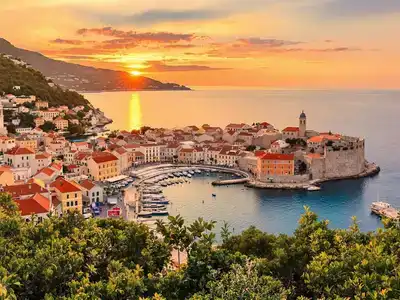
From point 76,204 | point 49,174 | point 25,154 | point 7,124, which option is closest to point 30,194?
point 76,204

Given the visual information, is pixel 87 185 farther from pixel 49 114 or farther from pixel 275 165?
pixel 49 114

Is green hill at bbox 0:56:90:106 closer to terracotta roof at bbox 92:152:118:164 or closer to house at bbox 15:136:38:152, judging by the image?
house at bbox 15:136:38:152

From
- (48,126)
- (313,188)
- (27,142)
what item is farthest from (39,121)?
Answer: (313,188)

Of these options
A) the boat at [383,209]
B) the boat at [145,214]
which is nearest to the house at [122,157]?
the boat at [145,214]

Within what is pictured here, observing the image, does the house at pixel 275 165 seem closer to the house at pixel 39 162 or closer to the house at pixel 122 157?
the house at pixel 122 157

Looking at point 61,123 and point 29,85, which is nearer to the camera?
point 61,123

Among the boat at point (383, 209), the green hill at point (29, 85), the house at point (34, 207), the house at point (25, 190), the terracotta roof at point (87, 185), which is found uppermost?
the green hill at point (29, 85)
